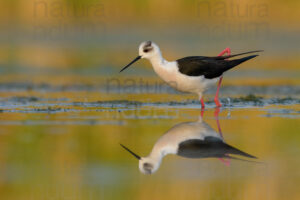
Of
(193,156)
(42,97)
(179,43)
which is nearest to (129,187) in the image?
(193,156)

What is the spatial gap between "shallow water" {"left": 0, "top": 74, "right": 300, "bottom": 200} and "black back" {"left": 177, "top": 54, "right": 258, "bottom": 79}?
0.51m

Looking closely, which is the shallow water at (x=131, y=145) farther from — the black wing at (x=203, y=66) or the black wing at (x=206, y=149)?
the black wing at (x=203, y=66)

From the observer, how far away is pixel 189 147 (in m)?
5.98

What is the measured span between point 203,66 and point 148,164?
374 cm

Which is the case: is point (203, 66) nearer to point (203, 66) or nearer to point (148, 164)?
point (203, 66)

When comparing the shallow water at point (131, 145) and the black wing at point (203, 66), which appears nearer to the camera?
the shallow water at point (131, 145)

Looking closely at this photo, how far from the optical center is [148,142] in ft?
20.8

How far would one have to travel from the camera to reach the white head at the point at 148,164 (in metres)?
5.26

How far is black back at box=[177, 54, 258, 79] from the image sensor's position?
8.76 metres

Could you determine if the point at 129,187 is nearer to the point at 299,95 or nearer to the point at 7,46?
the point at 299,95
